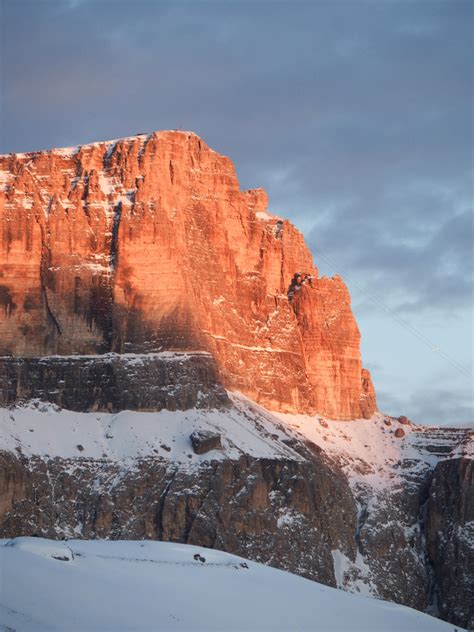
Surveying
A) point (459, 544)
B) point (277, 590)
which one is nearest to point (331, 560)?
point (459, 544)

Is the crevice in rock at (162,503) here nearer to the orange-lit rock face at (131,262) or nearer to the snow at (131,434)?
the snow at (131,434)

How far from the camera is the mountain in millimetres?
167875

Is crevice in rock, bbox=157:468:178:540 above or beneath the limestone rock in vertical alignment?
beneath

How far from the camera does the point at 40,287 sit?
18550 cm

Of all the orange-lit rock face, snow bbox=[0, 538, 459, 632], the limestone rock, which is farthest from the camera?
the orange-lit rock face

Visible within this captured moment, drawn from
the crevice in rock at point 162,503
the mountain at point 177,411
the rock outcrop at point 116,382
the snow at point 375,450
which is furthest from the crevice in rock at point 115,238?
the crevice in rock at point 162,503

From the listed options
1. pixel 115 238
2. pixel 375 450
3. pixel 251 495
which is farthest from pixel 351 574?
pixel 115 238

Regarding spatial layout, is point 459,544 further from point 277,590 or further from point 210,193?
point 277,590

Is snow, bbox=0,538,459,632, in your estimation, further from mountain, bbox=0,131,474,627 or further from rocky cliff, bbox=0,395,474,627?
mountain, bbox=0,131,474,627

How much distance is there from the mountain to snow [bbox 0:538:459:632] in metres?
52.9

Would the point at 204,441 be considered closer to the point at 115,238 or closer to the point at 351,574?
the point at 351,574

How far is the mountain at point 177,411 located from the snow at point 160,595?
174 ft

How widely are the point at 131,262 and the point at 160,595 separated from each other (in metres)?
88.9

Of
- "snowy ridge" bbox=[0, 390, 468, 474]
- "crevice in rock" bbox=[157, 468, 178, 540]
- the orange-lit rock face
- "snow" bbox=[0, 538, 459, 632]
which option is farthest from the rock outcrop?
"snow" bbox=[0, 538, 459, 632]
